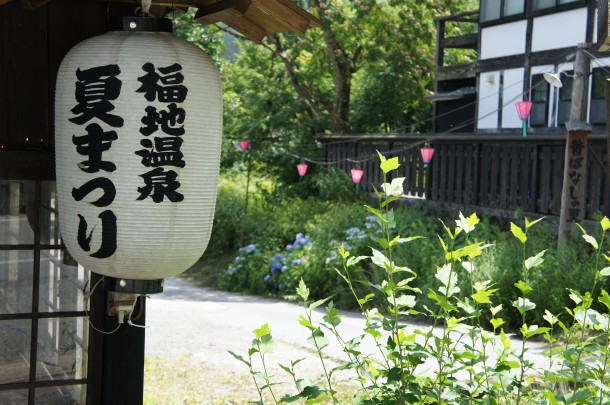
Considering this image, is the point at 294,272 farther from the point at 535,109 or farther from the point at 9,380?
the point at 9,380

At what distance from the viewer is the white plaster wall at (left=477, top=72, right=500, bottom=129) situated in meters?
19.2

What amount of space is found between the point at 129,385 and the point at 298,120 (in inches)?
610

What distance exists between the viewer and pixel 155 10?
191 inches

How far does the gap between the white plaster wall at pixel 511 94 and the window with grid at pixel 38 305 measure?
14.8m

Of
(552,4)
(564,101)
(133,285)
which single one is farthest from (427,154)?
(133,285)

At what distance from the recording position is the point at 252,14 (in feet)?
15.0

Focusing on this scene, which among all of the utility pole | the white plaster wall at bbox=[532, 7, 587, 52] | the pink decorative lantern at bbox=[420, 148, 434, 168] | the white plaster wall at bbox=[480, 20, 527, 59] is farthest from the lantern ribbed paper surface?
the white plaster wall at bbox=[480, 20, 527, 59]

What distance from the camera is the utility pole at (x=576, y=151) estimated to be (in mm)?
11203

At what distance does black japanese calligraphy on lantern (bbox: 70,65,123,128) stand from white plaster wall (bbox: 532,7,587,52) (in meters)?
14.1

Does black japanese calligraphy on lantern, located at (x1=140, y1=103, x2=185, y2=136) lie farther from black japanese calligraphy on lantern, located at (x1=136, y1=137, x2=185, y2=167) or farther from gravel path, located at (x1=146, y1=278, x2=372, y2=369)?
gravel path, located at (x1=146, y1=278, x2=372, y2=369)

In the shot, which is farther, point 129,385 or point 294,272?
point 294,272

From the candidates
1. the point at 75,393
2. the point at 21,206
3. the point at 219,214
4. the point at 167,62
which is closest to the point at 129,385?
the point at 75,393

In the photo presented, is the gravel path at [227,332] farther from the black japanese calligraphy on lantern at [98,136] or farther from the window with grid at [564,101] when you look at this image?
the window with grid at [564,101]

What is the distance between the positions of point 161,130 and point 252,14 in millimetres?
944
